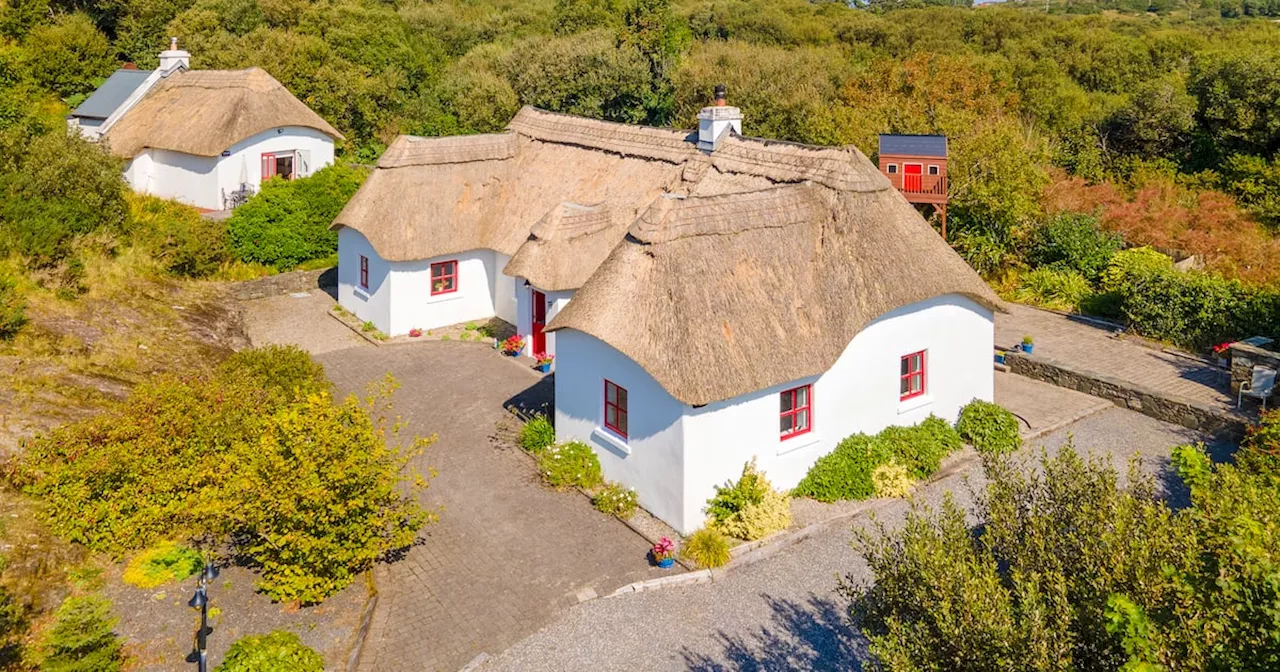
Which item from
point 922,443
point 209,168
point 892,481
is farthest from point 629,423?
point 209,168

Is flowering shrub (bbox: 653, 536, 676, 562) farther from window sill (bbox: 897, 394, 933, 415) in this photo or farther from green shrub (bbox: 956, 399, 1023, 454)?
green shrub (bbox: 956, 399, 1023, 454)

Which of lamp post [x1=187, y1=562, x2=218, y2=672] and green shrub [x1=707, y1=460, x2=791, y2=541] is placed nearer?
lamp post [x1=187, y1=562, x2=218, y2=672]

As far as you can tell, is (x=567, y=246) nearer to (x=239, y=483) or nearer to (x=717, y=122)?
(x=717, y=122)

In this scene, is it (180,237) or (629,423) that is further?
(180,237)

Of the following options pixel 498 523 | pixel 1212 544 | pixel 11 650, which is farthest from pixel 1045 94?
pixel 11 650

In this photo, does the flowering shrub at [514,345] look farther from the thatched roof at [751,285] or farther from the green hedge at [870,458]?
the green hedge at [870,458]

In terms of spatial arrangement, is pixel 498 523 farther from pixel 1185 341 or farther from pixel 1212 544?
pixel 1185 341

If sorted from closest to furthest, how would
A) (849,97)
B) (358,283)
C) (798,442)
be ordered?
(798,442) → (358,283) → (849,97)

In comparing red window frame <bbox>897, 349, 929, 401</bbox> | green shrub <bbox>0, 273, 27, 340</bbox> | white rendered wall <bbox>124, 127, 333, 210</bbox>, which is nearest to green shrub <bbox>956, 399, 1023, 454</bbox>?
red window frame <bbox>897, 349, 929, 401</bbox>
